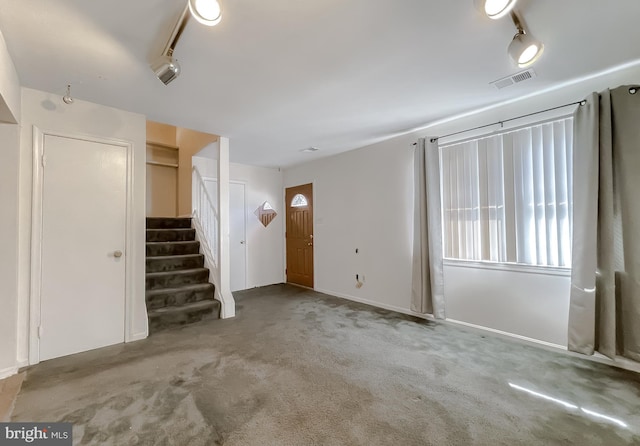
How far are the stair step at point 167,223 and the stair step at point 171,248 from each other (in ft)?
2.00

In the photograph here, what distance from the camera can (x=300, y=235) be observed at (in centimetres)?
563

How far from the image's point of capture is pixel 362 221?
14.5 feet

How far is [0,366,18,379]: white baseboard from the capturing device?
221 centimetres

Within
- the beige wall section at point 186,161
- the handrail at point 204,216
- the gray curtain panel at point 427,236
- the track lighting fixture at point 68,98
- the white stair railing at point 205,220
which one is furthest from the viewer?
the beige wall section at point 186,161

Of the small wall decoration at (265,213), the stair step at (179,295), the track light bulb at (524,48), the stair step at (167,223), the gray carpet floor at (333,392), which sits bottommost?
the gray carpet floor at (333,392)

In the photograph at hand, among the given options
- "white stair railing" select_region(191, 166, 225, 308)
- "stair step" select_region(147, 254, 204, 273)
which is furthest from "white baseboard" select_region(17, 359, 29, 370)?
"white stair railing" select_region(191, 166, 225, 308)

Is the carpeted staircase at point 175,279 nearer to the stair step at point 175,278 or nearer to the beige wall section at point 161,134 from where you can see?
the stair step at point 175,278

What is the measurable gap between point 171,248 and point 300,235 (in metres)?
2.42

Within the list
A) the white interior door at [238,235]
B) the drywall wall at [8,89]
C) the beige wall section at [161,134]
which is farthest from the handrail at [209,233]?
the drywall wall at [8,89]

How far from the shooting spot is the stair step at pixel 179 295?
336 centimetres

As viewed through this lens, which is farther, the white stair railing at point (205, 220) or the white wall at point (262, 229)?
the white wall at point (262, 229)

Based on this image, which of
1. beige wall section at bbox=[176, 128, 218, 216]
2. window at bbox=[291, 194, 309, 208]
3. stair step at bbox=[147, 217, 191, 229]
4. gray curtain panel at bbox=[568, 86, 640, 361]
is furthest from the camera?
window at bbox=[291, 194, 309, 208]

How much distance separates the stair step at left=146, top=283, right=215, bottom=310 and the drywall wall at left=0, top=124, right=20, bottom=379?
3.79 ft

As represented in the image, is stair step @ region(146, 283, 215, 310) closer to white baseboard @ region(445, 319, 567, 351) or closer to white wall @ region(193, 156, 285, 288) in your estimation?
white wall @ region(193, 156, 285, 288)
